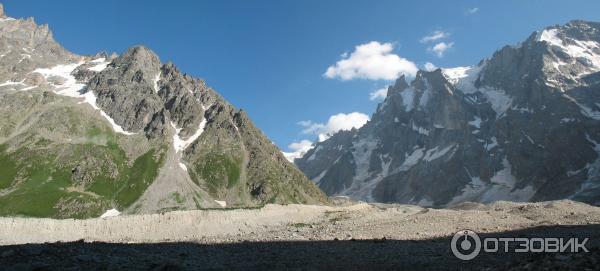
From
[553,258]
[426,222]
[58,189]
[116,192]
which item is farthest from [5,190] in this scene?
[553,258]

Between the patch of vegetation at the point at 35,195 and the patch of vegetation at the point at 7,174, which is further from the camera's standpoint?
the patch of vegetation at the point at 7,174

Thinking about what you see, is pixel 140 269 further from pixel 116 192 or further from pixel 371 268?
pixel 116 192

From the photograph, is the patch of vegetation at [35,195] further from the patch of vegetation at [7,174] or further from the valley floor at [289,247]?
the valley floor at [289,247]

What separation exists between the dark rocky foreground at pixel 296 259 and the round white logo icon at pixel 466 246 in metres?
0.59

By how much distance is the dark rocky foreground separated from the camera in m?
21.7

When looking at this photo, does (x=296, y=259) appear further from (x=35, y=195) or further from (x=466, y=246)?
(x=35, y=195)

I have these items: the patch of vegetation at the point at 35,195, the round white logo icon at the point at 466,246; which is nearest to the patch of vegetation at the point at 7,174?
the patch of vegetation at the point at 35,195

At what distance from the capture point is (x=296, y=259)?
107 feet

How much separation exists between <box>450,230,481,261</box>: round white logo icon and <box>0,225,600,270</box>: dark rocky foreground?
0.59m

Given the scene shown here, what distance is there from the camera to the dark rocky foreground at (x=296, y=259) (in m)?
21.7

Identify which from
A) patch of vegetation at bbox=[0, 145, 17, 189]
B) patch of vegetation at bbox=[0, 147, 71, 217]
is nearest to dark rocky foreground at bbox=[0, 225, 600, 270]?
patch of vegetation at bbox=[0, 147, 71, 217]

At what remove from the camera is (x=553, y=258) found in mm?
18969

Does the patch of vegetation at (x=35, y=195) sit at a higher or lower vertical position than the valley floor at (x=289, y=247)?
higher

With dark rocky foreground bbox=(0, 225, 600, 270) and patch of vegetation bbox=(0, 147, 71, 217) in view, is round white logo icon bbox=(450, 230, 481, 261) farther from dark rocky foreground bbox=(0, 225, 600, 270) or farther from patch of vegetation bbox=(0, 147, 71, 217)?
patch of vegetation bbox=(0, 147, 71, 217)
